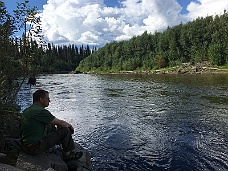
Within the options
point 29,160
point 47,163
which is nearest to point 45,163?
point 47,163

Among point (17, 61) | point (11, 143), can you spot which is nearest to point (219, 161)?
point (11, 143)

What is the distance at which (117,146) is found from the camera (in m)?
11.4

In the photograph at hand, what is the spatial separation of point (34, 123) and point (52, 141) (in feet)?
2.86

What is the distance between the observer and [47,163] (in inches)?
294

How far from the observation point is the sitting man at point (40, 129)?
23.8ft

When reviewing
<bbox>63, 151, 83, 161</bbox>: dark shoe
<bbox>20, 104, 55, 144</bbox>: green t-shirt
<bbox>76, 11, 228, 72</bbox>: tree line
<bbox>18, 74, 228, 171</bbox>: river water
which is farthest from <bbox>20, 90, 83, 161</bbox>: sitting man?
<bbox>76, 11, 228, 72</bbox>: tree line

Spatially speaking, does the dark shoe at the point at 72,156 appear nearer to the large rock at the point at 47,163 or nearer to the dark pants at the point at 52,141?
the large rock at the point at 47,163

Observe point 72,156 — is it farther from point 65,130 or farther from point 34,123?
point 34,123

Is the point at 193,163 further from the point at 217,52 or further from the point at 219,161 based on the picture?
the point at 217,52

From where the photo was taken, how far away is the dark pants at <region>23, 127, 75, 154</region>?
7.54 metres

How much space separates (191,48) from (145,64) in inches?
926

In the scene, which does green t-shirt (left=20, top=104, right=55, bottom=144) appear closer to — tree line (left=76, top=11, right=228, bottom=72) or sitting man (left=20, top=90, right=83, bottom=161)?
sitting man (left=20, top=90, right=83, bottom=161)

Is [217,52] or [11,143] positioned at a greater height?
[217,52]

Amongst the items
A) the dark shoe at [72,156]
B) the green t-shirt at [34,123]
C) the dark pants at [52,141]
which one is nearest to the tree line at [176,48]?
the dark shoe at [72,156]
